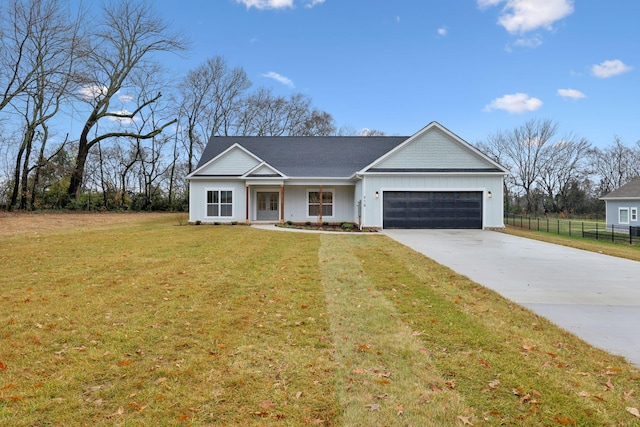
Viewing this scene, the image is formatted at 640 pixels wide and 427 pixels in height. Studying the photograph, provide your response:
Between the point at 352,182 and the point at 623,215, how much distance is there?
2347 cm

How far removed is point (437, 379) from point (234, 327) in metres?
2.47

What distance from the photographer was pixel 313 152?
2342 cm

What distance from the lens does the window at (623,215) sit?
1115 inches

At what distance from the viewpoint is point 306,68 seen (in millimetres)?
26453

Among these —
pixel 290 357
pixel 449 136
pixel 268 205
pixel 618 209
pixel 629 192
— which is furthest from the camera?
pixel 618 209

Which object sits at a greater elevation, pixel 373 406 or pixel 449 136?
pixel 449 136

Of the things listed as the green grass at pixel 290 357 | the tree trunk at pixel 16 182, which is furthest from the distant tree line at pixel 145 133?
the green grass at pixel 290 357

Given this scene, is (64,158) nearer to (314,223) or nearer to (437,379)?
(314,223)

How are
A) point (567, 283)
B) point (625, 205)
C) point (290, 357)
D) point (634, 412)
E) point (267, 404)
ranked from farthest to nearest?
point (625, 205) → point (567, 283) → point (290, 357) → point (267, 404) → point (634, 412)

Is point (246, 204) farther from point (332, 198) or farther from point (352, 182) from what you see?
point (352, 182)

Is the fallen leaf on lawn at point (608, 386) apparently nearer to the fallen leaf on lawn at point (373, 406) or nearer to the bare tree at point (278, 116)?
the fallen leaf on lawn at point (373, 406)

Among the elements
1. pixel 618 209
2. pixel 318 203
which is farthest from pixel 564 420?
pixel 618 209

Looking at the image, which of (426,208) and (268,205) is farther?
(268,205)

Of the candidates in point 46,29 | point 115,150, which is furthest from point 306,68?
point 115,150
